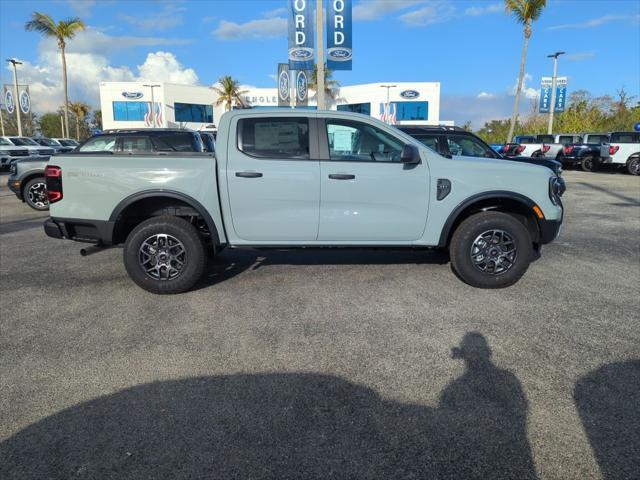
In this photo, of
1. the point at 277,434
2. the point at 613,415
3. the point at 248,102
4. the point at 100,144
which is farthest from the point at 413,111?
the point at 277,434

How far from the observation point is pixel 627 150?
20531mm

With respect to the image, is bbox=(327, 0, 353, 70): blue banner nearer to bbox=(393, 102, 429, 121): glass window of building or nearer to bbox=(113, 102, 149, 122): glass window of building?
bbox=(393, 102, 429, 121): glass window of building

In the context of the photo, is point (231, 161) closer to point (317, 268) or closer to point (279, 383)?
point (317, 268)

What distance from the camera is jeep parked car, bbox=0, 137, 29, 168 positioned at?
2044 centimetres

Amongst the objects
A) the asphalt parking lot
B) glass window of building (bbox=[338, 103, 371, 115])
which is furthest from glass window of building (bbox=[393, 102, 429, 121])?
the asphalt parking lot

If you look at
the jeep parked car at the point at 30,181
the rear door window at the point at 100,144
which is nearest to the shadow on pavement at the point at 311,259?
the rear door window at the point at 100,144

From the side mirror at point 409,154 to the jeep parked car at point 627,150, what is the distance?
20.1 metres

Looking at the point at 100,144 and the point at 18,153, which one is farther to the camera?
the point at 18,153

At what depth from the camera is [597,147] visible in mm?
22484

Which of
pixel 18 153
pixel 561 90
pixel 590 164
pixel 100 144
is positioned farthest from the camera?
pixel 561 90

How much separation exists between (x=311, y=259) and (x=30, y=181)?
7.93 m

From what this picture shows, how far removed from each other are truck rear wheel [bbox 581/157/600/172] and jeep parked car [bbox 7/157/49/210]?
22.9 meters

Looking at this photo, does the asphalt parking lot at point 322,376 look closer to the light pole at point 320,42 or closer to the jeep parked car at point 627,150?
the light pole at point 320,42

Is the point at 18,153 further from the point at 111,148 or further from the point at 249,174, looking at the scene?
the point at 249,174
